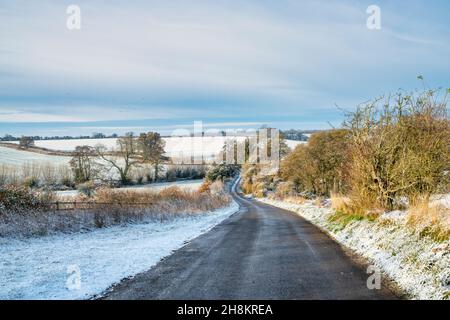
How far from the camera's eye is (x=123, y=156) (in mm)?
80312

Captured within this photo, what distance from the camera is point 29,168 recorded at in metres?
66.8

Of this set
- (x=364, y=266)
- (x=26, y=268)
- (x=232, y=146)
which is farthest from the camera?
(x=232, y=146)

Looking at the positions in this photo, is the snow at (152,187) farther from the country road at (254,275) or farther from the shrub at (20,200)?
the country road at (254,275)

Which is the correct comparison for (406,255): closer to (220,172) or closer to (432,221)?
(432,221)

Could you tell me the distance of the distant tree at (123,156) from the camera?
7656cm

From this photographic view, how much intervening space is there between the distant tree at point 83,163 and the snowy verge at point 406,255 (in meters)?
63.0

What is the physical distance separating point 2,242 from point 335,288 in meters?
12.8

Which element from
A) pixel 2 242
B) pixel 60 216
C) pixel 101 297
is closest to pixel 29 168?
pixel 60 216

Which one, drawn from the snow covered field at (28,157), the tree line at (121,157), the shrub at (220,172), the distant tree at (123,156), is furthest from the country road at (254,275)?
the shrub at (220,172)

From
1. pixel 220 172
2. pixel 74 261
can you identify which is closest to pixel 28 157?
pixel 220 172

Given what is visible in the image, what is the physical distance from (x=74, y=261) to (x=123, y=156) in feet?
233
